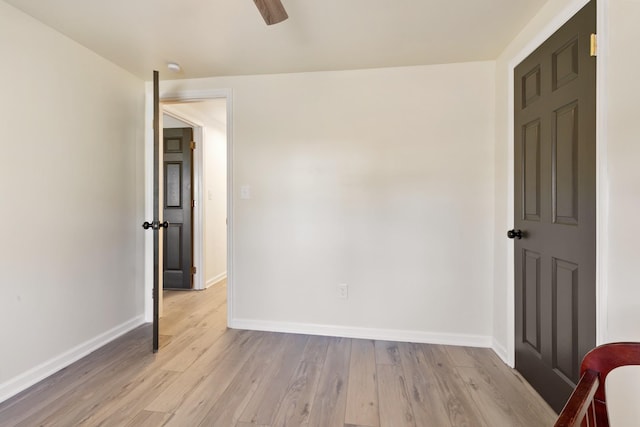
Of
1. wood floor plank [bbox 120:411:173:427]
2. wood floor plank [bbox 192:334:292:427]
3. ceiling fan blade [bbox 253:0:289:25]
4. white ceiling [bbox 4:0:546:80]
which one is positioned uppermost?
white ceiling [bbox 4:0:546:80]

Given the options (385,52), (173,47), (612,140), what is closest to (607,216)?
(612,140)

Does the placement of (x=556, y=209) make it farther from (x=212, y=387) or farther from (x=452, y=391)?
(x=212, y=387)

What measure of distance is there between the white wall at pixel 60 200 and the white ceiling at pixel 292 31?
253 millimetres

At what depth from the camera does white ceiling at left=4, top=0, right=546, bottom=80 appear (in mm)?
1628

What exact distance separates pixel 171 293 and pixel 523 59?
4078 millimetres

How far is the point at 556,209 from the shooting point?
1511 millimetres

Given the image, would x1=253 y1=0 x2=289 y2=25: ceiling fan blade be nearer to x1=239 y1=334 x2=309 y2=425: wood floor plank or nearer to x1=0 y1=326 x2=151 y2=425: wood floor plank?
x1=239 y1=334 x2=309 y2=425: wood floor plank

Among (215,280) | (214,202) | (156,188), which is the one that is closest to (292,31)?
(156,188)

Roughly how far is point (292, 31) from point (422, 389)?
2.35m

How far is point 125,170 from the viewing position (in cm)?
246

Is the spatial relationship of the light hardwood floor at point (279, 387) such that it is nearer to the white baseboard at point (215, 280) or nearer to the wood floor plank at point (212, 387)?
the wood floor plank at point (212, 387)

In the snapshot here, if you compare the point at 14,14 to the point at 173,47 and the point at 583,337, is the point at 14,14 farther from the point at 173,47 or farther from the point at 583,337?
the point at 583,337

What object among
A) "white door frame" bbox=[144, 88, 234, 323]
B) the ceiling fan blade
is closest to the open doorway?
"white door frame" bbox=[144, 88, 234, 323]

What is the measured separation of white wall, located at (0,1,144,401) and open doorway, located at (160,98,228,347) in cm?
84
